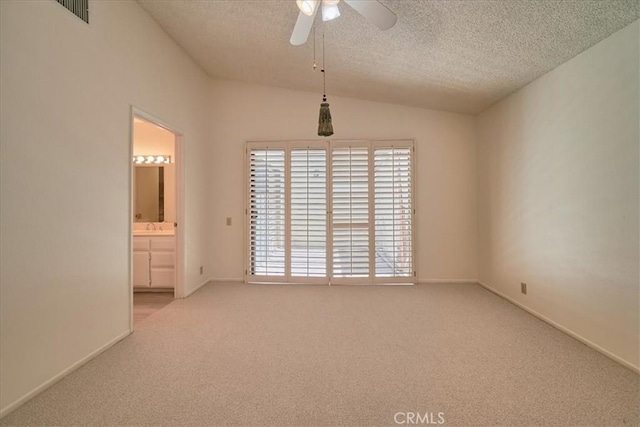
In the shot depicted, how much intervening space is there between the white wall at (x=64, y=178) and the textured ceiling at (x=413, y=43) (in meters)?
0.80

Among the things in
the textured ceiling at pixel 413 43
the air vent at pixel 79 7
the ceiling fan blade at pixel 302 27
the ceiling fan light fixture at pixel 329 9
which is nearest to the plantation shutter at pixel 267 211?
the textured ceiling at pixel 413 43

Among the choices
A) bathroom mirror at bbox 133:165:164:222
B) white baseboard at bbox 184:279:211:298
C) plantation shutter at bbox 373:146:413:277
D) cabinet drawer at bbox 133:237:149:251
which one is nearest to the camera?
white baseboard at bbox 184:279:211:298

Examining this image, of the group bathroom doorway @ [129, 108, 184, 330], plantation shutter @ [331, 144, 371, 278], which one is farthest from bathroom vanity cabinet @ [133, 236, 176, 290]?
plantation shutter @ [331, 144, 371, 278]

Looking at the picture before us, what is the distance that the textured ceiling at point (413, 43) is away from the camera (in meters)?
2.22

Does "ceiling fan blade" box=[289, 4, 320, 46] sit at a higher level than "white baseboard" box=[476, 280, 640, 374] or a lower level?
higher

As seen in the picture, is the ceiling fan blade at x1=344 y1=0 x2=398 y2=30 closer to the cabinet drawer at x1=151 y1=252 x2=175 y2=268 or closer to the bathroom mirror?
the cabinet drawer at x1=151 y1=252 x2=175 y2=268

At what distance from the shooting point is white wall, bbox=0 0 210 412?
1762mm

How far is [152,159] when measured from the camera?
475cm

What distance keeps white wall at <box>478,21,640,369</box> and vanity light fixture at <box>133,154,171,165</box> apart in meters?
4.84

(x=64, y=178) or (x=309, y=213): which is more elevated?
(x=64, y=178)

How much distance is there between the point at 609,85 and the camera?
2.32 metres

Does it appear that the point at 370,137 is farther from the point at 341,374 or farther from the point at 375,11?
the point at 341,374

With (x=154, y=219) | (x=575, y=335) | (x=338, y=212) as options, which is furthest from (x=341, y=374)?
(x=154, y=219)

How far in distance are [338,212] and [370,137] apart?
1241mm
